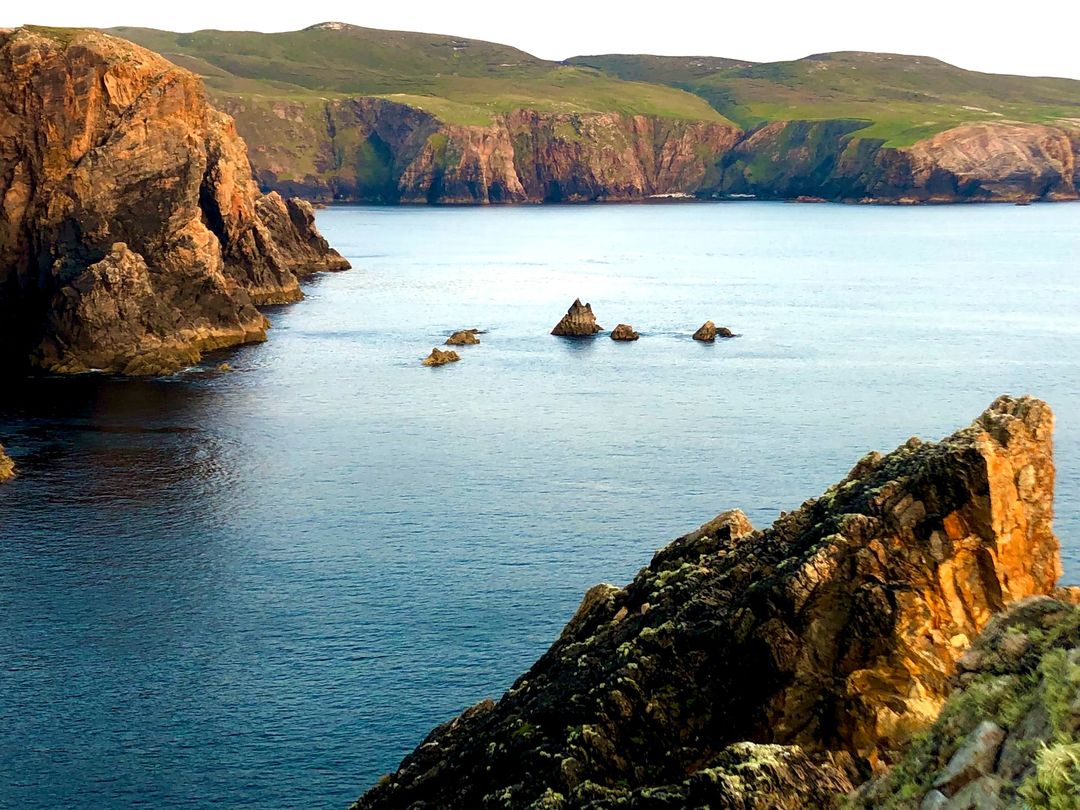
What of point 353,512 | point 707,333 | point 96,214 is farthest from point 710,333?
point 353,512

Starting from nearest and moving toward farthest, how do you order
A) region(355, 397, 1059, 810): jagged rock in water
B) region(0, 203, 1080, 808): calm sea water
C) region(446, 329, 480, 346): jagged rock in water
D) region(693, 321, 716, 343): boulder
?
region(355, 397, 1059, 810): jagged rock in water → region(0, 203, 1080, 808): calm sea water → region(446, 329, 480, 346): jagged rock in water → region(693, 321, 716, 343): boulder

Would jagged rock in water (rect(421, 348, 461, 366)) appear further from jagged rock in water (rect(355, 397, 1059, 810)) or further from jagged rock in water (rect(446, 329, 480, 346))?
jagged rock in water (rect(355, 397, 1059, 810))

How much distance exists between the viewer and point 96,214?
15288 cm

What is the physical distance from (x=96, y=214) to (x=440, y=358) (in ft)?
152

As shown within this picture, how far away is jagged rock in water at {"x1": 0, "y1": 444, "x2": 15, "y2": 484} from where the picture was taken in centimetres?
10117

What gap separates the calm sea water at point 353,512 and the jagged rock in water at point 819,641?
25372mm

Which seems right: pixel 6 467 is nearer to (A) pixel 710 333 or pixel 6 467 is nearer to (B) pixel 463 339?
(B) pixel 463 339

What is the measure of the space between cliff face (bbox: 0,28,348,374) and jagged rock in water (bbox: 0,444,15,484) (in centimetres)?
4099

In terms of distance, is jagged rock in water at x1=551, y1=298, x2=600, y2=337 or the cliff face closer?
the cliff face

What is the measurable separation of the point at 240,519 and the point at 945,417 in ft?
235

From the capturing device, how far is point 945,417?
124500mm

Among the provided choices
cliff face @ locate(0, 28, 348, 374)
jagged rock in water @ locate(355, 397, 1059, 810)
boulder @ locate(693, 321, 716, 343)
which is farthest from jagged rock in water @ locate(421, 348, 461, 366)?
jagged rock in water @ locate(355, 397, 1059, 810)

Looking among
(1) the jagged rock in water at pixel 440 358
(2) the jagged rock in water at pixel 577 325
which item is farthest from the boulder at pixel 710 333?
(1) the jagged rock in water at pixel 440 358

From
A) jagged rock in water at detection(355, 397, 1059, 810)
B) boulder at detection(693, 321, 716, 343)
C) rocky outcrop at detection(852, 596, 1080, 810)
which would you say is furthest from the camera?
boulder at detection(693, 321, 716, 343)
